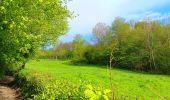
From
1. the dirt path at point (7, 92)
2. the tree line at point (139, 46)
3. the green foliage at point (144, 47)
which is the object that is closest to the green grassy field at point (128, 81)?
the dirt path at point (7, 92)

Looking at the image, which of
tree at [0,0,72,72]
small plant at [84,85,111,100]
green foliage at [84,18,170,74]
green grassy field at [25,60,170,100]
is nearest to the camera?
small plant at [84,85,111,100]


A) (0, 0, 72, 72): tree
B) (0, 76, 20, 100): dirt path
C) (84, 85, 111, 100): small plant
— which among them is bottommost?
(0, 76, 20, 100): dirt path

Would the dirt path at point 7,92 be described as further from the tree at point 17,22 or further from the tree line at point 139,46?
the tree line at point 139,46

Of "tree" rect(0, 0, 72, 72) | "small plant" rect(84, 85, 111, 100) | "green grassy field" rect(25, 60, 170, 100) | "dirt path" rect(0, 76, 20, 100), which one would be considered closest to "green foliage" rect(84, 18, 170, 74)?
"green grassy field" rect(25, 60, 170, 100)

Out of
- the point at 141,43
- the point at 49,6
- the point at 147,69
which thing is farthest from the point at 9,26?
the point at 141,43

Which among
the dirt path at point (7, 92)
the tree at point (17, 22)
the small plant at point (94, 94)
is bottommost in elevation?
the dirt path at point (7, 92)

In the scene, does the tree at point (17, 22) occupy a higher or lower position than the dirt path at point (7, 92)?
higher

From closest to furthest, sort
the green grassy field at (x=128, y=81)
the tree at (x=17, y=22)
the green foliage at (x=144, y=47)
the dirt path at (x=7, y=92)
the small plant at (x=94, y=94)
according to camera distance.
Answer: the small plant at (x=94, y=94) < the tree at (x=17, y=22) < the dirt path at (x=7, y=92) < the green grassy field at (x=128, y=81) < the green foliage at (x=144, y=47)

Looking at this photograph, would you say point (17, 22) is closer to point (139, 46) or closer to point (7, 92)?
point (7, 92)

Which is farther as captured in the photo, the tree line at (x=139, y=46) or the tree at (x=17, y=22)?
the tree line at (x=139, y=46)

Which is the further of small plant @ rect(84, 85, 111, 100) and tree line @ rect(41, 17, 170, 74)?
tree line @ rect(41, 17, 170, 74)

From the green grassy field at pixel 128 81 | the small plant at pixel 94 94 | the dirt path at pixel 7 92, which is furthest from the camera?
the green grassy field at pixel 128 81

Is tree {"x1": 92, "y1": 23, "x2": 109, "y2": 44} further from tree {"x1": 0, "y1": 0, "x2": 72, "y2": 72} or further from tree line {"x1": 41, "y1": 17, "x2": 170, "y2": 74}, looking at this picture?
tree {"x1": 0, "y1": 0, "x2": 72, "y2": 72}

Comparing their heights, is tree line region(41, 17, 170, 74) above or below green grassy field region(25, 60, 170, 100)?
above
